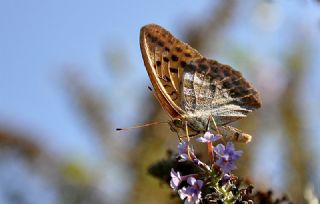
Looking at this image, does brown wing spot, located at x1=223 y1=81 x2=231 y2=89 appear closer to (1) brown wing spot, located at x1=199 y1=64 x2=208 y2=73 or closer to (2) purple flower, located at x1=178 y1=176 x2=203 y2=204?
(1) brown wing spot, located at x1=199 y1=64 x2=208 y2=73

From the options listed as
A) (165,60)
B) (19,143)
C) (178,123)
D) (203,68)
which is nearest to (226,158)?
(178,123)

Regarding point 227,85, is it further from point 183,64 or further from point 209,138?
point 209,138

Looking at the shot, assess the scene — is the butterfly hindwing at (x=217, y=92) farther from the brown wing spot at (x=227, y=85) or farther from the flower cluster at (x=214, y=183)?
the flower cluster at (x=214, y=183)

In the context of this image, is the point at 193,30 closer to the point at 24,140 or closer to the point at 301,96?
the point at 301,96

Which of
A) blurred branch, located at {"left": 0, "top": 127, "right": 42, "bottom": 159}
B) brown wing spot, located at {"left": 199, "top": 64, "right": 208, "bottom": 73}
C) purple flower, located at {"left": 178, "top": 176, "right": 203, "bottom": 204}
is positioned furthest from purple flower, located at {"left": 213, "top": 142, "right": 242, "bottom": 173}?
blurred branch, located at {"left": 0, "top": 127, "right": 42, "bottom": 159}

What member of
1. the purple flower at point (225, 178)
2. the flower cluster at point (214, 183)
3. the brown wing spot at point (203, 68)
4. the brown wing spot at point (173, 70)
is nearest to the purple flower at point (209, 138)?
the flower cluster at point (214, 183)

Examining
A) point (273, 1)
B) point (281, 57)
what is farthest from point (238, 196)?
point (281, 57)
